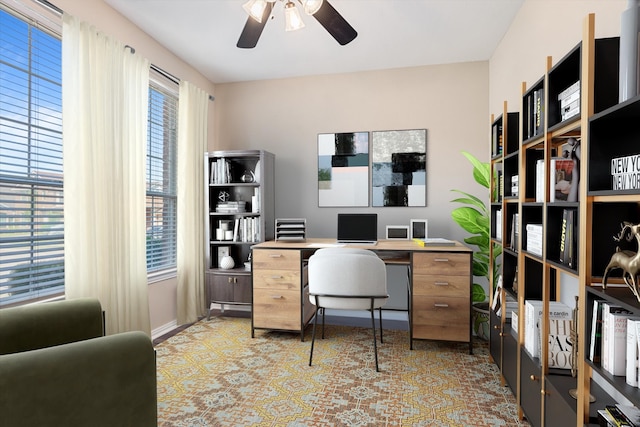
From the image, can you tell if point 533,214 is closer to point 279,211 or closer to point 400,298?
point 400,298

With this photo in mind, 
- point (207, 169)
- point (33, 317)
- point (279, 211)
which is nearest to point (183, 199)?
point (207, 169)

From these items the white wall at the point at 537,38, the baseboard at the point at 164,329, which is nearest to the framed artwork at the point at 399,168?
the white wall at the point at 537,38

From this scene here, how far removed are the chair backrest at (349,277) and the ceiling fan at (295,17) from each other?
154 centimetres

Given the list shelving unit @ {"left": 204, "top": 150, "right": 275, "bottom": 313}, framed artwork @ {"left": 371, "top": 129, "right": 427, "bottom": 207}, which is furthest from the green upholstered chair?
framed artwork @ {"left": 371, "top": 129, "right": 427, "bottom": 207}

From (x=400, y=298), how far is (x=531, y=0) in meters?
2.86

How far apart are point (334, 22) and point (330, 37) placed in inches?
39.2

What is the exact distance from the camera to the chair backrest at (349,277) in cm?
245

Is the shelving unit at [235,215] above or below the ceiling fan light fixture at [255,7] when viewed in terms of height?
below

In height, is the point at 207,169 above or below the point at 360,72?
below

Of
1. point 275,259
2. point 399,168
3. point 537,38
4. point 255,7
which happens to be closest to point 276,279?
point 275,259

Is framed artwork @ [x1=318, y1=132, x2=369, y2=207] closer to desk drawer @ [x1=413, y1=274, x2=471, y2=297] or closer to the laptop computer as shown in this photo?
the laptop computer

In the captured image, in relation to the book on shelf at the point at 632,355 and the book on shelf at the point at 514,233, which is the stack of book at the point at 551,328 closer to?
the book on shelf at the point at 514,233

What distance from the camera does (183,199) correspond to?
3.48 m

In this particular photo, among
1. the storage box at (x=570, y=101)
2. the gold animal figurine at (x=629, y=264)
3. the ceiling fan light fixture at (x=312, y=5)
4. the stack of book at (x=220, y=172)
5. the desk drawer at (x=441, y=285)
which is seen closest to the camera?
the gold animal figurine at (x=629, y=264)
